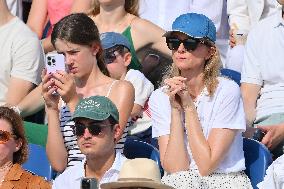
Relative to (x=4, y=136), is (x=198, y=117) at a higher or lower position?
higher

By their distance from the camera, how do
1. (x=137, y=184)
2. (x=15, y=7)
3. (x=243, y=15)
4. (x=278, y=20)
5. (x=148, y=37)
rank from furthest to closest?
(x=15, y=7) < (x=243, y=15) < (x=148, y=37) < (x=278, y=20) < (x=137, y=184)

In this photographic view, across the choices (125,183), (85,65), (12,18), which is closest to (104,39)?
(85,65)

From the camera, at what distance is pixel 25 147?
21.0ft

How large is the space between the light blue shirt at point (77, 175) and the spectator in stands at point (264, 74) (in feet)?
4.51

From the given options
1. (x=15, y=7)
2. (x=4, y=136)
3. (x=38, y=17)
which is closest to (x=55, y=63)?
(x=4, y=136)

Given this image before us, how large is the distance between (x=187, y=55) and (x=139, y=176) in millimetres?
1346

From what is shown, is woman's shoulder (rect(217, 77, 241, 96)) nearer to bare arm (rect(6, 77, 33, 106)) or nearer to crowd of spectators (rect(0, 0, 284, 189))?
crowd of spectators (rect(0, 0, 284, 189))

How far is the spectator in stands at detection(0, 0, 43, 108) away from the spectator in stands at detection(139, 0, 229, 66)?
125 centimetres

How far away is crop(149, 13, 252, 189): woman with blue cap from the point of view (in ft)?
20.4

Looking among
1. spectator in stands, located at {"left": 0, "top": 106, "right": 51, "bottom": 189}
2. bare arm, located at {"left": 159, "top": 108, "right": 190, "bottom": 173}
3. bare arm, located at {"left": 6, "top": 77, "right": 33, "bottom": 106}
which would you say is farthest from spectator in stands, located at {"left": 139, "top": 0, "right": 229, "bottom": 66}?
spectator in stands, located at {"left": 0, "top": 106, "right": 51, "bottom": 189}

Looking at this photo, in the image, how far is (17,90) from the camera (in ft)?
25.4

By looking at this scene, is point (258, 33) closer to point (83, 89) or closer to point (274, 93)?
point (274, 93)

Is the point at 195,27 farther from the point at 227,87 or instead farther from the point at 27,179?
the point at 27,179

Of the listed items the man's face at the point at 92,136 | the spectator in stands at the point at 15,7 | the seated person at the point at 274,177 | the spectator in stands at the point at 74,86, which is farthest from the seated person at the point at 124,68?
the spectator in stands at the point at 15,7
